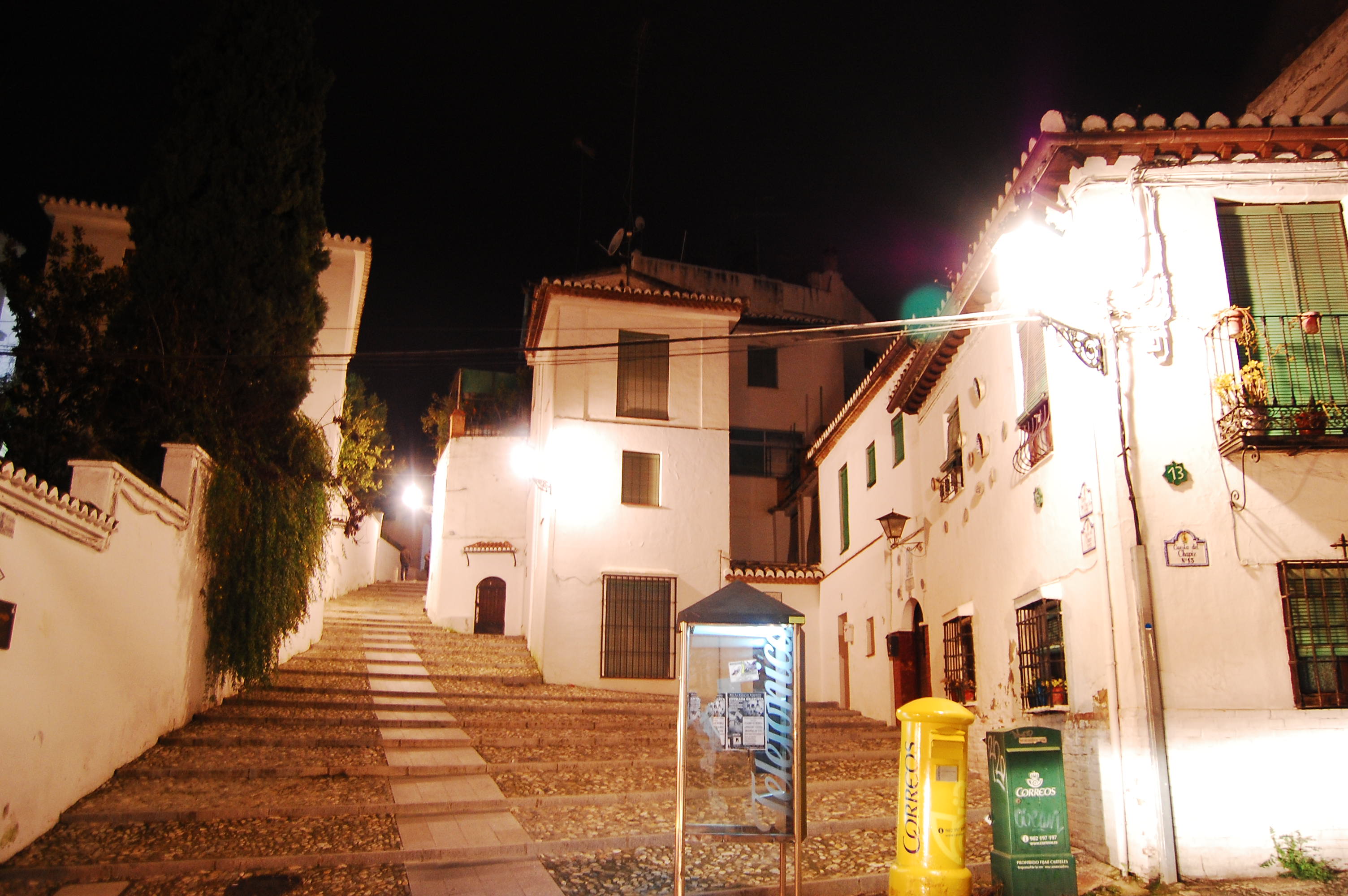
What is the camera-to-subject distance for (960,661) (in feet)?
36.6

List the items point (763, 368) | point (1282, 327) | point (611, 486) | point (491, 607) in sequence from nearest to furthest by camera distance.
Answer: point (1282, 327) → point (611, 486) → point (491, 607) → point (763, 368)

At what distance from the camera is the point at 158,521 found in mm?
9031

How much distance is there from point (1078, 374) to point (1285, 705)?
9.87 feet

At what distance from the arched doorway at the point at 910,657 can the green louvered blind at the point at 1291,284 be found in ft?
21.9

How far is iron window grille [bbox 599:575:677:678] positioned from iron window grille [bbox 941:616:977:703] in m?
6.30

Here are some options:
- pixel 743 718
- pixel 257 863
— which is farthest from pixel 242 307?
pixel 743 718

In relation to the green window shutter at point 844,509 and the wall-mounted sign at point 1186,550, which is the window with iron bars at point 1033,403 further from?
the green window shutter at point 844,509

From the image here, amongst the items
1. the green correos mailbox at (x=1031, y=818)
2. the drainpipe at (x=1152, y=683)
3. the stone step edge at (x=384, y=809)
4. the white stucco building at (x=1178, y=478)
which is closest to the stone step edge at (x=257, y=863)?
the stone step edge at (x=384, y=809)

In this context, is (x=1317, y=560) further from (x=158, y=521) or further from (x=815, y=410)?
(x=815, y=410)

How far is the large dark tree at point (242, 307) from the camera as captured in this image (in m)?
10.7

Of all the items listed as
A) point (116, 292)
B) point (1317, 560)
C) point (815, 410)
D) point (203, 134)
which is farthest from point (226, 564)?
point (815, 410)

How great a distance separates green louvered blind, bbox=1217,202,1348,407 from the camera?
7.49m

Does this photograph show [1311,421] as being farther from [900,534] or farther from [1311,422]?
[900,534]

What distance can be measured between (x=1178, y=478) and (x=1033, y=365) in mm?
2169
